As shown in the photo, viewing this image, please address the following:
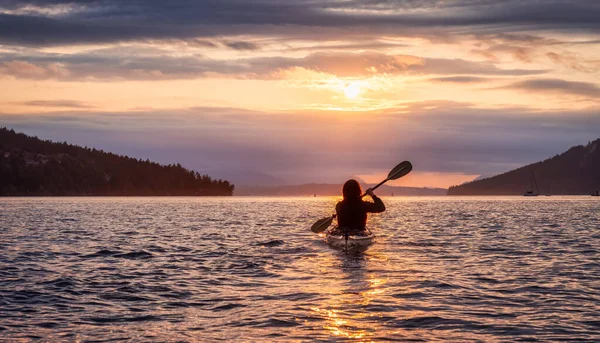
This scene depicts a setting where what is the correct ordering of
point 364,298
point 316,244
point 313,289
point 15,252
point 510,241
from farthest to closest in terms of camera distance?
point 510,241 < point 316,244 < point 15,252 < point 313,289 < point 364,298

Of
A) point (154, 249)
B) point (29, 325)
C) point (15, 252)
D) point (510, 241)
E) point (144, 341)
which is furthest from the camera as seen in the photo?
point (510, 241)

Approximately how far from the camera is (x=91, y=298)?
20594mm

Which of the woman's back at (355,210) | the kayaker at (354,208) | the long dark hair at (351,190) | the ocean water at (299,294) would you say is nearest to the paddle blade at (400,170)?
the ocean water at (299,294)

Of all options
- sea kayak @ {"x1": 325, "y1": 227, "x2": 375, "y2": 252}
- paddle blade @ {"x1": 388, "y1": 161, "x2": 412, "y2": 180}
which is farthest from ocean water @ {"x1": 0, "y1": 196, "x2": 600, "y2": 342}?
paddle blade @ {"x1": 388, "y1": 161, "x2": 412, "y2": 180}

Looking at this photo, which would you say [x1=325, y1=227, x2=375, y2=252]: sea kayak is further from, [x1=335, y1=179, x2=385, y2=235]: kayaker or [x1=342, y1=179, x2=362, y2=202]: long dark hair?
[x1=342, y1=179, x2=362, y2=202]: long dark hair

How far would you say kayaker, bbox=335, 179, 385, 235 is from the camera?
34.3 m

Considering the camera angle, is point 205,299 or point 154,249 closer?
point 205,299

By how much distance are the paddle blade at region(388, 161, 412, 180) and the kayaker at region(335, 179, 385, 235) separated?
16.3ft

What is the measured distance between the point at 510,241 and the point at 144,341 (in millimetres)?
31879

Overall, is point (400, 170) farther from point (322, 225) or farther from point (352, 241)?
point (352, 241)

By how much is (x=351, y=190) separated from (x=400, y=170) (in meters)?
7.67

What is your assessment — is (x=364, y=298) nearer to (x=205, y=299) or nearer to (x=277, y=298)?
(x=277, y=298)

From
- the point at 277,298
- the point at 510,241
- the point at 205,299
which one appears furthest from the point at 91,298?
the point at 510,241

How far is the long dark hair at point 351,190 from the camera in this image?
34062 mm
